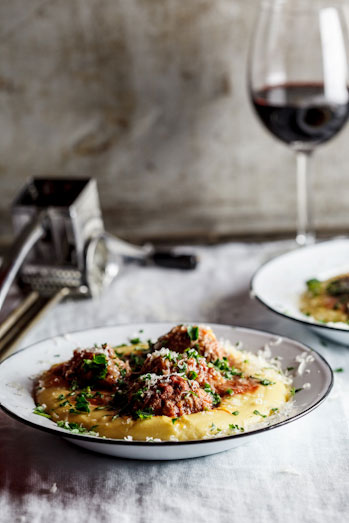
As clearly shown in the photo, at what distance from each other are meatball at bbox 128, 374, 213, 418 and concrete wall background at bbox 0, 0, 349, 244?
47.4 inches

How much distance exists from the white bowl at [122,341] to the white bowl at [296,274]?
4.8 inches

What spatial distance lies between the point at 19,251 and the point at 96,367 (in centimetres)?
53

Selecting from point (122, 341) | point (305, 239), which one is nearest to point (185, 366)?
point (122, 341)

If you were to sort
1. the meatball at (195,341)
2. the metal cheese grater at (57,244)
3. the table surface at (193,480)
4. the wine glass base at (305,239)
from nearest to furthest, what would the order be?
the table surface at (193,480) < the meatball at (195,341) < the metal cheese grater at (57,244) < the wine glass base at (305,239)

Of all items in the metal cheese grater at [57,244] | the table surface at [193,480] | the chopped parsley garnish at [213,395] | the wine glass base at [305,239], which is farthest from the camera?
the wine glass base at [305,239]

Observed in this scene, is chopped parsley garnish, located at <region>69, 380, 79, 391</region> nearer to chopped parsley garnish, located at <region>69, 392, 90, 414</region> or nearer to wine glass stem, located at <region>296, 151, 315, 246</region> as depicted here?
chopped parsley garnish, located at <region>69, 392, 90, 414</region>

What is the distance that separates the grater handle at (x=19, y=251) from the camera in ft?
4.73

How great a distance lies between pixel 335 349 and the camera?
137cm

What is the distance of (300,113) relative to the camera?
165 cm

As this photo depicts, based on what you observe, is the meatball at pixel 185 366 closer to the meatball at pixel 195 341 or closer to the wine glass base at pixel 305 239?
the meatball at pixel 195 341

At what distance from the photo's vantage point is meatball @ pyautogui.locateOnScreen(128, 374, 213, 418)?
99 cm

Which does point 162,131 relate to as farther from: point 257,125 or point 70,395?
point 70,395

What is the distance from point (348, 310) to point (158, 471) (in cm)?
56

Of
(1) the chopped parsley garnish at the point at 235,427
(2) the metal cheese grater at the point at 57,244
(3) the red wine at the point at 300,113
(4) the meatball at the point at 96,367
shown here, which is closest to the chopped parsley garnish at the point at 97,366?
(4) the meatball at the point at 96,367
